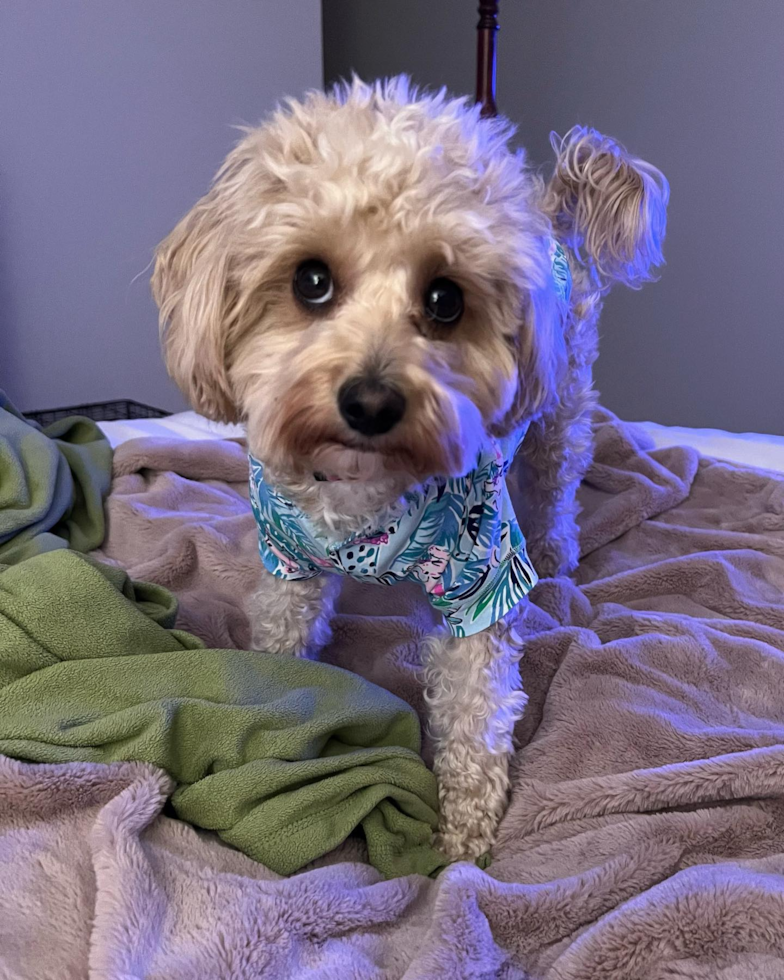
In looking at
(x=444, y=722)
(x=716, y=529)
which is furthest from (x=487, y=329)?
(x=716, y=529)

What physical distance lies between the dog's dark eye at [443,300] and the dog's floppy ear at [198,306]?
0.79 feet

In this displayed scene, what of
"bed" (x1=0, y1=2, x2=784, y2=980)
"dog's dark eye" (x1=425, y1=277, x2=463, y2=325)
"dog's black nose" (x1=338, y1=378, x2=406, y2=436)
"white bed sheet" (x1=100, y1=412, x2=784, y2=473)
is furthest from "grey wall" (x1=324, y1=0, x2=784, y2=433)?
"dog's black nose" (x1=338, y1=378, x2=406, y2=436)

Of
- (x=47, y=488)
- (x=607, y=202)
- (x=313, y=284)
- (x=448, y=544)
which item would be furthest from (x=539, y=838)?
(x=47, y=488)

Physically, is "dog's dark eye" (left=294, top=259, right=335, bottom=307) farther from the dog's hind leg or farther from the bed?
the dog's hind leg

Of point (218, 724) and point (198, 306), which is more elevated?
point (198, 306)

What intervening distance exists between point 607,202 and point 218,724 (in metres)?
1.04

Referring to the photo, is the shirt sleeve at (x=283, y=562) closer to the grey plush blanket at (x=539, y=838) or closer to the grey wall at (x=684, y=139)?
the grey plush blanket at (x=539, y=838)

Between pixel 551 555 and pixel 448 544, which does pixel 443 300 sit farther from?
pixel 551 555

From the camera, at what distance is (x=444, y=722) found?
1.32 m

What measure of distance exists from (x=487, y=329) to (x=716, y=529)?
117cm

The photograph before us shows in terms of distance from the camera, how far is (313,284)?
3.36 ft

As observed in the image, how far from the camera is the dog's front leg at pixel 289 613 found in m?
1.44

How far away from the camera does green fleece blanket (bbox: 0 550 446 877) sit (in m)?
1.13

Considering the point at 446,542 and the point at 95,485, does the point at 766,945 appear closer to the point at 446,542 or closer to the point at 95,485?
the point at 446,542
